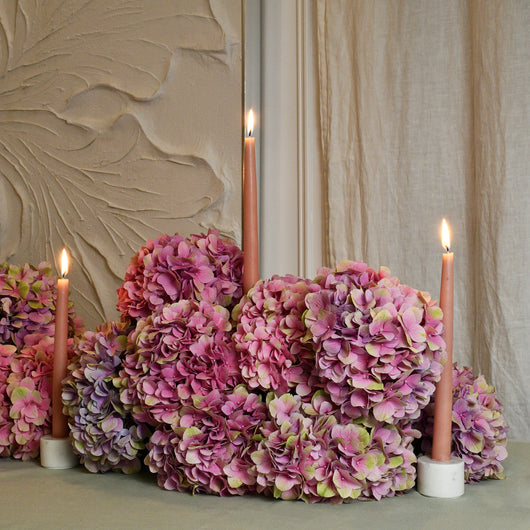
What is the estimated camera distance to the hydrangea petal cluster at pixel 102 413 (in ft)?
2.65

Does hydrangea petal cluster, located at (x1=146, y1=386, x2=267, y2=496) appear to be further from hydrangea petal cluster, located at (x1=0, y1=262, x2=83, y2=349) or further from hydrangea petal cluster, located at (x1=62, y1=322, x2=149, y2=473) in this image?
hydrangea petal cluster, located at (x1=0, y1=262, x2=83, y2=349)

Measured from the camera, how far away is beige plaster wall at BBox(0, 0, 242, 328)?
1.20 metres

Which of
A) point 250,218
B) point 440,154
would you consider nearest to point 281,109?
point 440,154

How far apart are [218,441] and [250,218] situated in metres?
0.26

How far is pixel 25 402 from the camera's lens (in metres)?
0.91

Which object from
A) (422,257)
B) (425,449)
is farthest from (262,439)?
(422,257)

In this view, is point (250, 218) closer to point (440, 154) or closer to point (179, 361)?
point (179, 361)

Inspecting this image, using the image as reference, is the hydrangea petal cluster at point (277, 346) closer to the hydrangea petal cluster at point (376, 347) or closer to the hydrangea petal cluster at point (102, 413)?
the hydrangea petal cluster at point (376, 347)

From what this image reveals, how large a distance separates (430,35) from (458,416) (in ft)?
1.96

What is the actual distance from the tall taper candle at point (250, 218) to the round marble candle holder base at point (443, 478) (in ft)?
0.94

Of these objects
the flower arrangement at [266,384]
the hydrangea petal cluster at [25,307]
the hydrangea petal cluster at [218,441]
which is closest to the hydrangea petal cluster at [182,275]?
the flower arrangement at [266,384]

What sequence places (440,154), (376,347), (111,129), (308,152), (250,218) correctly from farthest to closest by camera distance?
(111,129), (308,152), (440,154), (250,218), (376,347)

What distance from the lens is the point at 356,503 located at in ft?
2.30

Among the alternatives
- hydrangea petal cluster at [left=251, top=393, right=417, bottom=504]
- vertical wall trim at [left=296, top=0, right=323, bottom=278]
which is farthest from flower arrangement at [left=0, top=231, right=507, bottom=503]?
vertical wall trim at [left=296, top=0, right=323, bottom=278]
